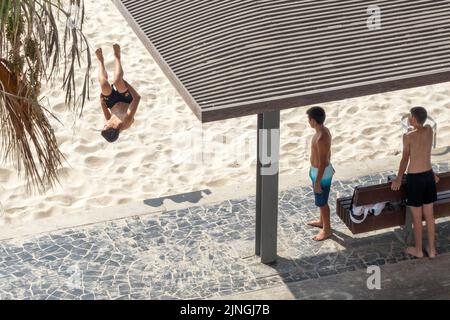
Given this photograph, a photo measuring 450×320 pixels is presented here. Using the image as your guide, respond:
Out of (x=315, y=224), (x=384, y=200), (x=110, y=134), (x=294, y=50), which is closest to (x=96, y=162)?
(x=110, y=134)

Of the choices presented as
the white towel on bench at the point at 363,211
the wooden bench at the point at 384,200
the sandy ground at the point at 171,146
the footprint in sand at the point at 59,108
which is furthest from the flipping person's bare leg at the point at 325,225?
the footprint in sand at the point at 59,108

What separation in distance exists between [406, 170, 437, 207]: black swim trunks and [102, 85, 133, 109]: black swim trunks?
Answer: 325cm

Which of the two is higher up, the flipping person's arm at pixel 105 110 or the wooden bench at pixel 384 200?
the flipping person's arm at pixel 105 110

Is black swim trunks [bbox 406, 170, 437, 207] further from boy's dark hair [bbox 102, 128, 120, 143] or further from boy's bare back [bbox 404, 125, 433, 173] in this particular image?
boy's dark hair [bbox 102, 128, 120, 143]

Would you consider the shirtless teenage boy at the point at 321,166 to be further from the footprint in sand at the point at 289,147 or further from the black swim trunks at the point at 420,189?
the footprint in sand at the point at 289,147

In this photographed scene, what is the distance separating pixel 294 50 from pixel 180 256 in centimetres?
230

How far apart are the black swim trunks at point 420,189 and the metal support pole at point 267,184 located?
117cm

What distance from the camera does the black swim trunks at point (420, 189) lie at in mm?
9273

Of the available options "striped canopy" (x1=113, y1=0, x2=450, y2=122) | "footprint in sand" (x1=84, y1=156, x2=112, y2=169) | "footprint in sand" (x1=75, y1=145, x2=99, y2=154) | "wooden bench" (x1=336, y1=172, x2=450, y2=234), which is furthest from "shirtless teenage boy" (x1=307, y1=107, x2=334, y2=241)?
"footprint in sand" (x1=75, y1=145, x2=99, y2=154)

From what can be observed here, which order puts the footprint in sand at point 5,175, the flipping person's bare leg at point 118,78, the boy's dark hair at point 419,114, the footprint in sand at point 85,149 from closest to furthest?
the boy's dark hair at point 419,114
the flipping person's bare leg at point 118,78
the footprint in sand at point 5,175
the footprint in sand at point 85,149

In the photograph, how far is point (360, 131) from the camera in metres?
12.1

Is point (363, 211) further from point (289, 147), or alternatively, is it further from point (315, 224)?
→ point (289, 147)

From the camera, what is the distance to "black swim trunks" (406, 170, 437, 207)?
9.27 metres
